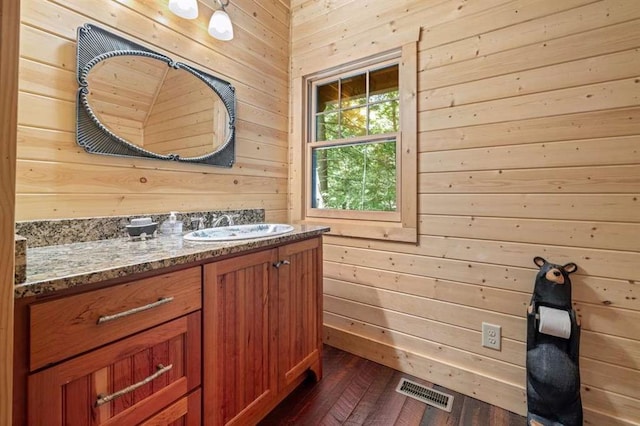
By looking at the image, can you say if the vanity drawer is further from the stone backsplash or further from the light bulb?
the light bulb

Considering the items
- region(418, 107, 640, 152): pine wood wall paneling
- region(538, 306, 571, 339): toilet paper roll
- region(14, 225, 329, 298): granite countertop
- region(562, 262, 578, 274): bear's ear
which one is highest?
region(418, 107, 640, 152): pine wood wall paneling

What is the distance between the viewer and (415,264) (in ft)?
5.97

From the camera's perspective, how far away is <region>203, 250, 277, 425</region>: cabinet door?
1.08m

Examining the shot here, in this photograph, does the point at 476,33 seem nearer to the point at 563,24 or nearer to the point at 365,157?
the point at 563,24

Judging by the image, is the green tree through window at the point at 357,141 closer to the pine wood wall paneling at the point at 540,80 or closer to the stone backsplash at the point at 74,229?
the pine wood wall paneling at the point at 540,80

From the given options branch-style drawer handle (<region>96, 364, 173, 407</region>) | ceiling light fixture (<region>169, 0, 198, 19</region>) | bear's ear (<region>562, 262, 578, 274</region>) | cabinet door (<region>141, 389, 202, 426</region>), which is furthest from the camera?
→ ceiling light fixture (<region>169, 0, 198, 19</region>)

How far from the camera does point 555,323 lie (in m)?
1.27

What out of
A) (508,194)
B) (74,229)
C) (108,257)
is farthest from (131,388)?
(508,194)

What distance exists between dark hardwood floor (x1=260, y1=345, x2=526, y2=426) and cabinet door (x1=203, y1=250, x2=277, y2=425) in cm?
25

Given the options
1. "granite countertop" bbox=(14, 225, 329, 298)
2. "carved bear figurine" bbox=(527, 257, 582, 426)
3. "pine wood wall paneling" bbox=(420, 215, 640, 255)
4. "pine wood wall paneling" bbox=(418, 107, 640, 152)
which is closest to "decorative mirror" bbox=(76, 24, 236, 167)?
"granite countertop" bbox=(14, 225, 329, 298)

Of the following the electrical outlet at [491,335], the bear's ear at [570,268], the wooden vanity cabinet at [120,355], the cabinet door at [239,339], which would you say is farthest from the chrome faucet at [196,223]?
the bear's ear at [570,268]

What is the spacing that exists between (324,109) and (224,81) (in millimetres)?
797

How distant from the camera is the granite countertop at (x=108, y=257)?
2.31 ft

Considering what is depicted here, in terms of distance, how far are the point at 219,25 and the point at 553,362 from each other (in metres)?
2.40
